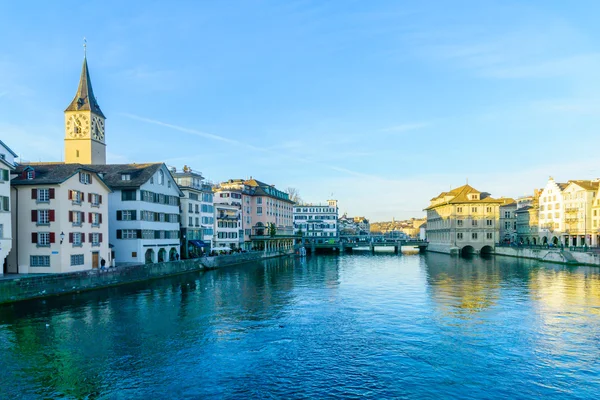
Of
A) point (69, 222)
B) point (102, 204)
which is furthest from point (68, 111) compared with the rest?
point (69, 222)

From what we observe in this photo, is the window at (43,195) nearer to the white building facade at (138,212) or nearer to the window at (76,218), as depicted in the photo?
the window at (76,218)

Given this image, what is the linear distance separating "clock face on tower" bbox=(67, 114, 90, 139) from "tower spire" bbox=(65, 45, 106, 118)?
1.53 metres

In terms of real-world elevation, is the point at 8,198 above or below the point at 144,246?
above

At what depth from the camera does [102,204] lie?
56.7m

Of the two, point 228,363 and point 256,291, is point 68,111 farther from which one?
point 228,363

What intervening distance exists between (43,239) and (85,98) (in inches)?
1873

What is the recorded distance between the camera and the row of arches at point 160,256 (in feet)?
217

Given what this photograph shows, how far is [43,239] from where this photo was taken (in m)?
48.2

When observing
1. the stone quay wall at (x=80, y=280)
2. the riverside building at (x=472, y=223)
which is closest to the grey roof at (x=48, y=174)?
the stone quay wall at (x=80, y=280)

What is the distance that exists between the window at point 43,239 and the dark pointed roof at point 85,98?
43.9 meters

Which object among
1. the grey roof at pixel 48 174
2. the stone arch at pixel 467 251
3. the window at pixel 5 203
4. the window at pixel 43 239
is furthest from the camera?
the stone arch at pixel 467 251

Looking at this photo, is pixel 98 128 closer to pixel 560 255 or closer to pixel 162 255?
pixel 162 255

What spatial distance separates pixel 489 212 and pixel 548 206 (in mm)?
14802

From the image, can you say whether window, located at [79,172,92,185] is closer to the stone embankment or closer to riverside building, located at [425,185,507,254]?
the stone embankment
